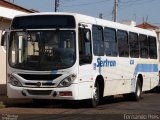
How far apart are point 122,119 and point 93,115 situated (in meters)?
1.26

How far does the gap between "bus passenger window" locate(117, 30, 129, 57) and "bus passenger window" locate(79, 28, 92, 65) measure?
10.9 feet

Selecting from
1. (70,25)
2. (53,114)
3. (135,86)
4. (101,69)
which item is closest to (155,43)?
(135,86)

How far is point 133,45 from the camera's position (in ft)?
77.6

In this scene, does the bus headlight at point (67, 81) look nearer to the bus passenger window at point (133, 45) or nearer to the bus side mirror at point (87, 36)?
the bus side mirror at point (87, 36)

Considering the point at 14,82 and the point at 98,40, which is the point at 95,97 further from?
the point at 14,82

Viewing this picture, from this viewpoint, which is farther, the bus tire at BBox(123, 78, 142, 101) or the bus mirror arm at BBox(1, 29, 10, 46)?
the bus tire at BBox(123, 78, 142, 101)

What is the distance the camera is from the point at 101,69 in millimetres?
19781

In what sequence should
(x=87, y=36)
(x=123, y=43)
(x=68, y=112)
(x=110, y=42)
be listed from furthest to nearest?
(x=123, y=43) < (x=110, y=42) < (x=87, y=36) < (x=68, y=112)

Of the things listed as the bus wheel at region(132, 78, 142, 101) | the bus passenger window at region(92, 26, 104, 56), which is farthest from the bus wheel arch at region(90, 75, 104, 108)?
the bus wheel at region(132, 78, 142, 101)

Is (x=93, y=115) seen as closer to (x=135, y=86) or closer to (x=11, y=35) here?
(x=11, y=35)

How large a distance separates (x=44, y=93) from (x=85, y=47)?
201 cm

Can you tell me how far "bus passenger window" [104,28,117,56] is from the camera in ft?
67.3

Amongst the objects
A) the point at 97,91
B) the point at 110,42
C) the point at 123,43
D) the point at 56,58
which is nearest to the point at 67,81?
the point at 56,58

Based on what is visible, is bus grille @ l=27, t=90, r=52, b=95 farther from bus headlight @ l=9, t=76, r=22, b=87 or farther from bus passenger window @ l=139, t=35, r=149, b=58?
bus passenger window @ l=139, t=35, r=149, b=58
